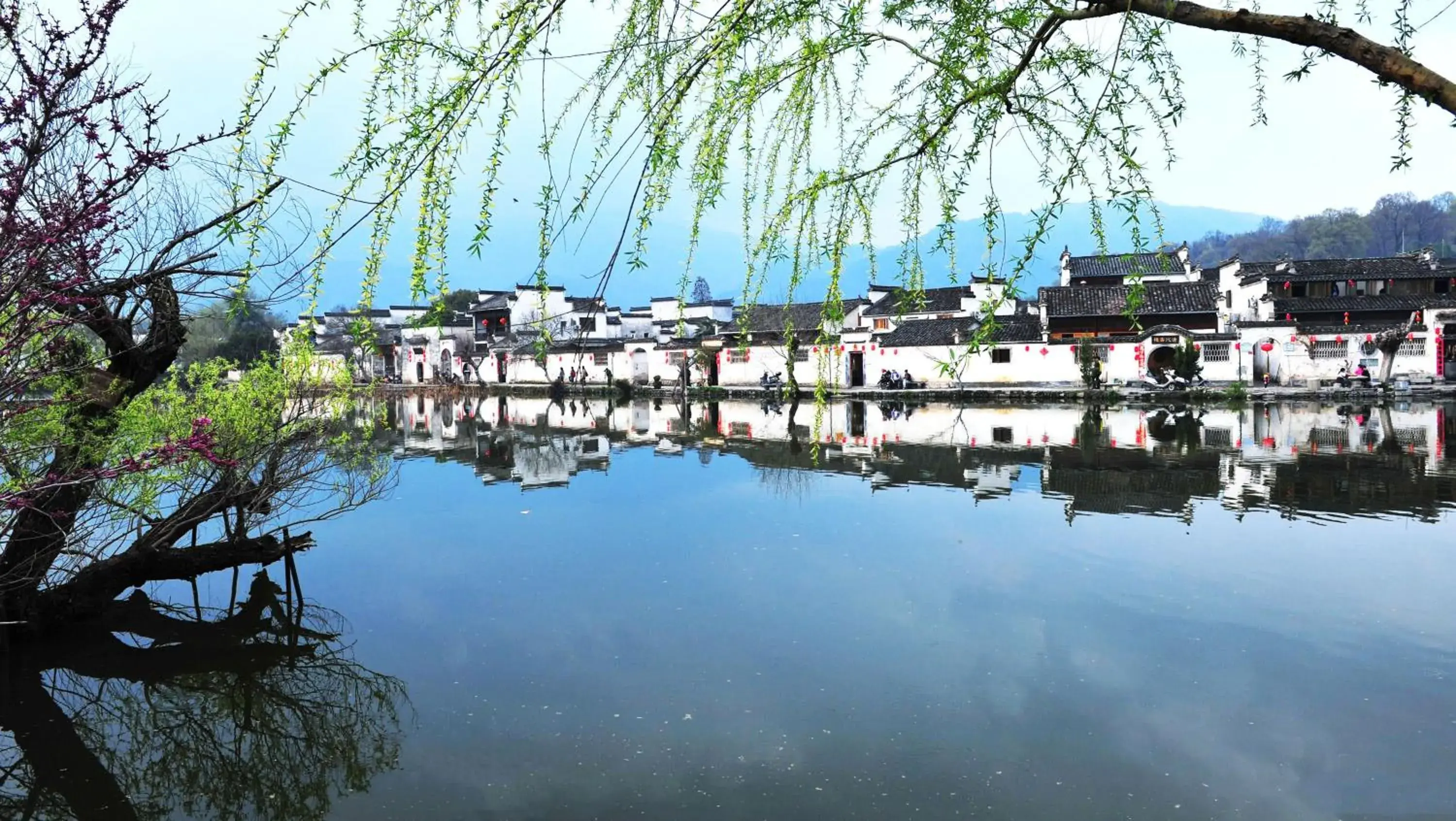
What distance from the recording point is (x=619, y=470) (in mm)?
18328

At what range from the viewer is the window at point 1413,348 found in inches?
1163

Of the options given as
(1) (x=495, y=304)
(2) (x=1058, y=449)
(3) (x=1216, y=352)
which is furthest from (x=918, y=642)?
(1) (x=495, y=304)

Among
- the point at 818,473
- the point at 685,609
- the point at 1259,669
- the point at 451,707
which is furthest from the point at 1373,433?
the point at 451,707

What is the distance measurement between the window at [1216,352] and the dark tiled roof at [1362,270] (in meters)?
5.94

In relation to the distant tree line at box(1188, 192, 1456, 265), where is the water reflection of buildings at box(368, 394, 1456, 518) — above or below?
below

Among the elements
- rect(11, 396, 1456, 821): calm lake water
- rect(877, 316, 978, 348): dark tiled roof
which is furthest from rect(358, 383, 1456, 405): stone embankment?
rect(11, 396, 1456, 821): calm lake water

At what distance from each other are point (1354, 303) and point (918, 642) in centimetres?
3329

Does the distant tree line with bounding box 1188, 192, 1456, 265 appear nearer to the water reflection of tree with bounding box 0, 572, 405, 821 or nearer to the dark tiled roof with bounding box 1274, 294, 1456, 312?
the dark tiled roof with bounding box 1274, 294, 1456, 312

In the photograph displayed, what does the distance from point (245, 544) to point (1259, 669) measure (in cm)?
977

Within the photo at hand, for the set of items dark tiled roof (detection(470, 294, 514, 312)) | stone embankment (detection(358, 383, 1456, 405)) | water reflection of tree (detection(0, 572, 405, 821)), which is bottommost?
water reflection of tree (detection(0, 572, 405, 821))

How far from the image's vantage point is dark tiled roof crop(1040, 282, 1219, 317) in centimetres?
3238

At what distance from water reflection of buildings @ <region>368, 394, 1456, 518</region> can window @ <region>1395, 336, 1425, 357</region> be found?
19.3 ft

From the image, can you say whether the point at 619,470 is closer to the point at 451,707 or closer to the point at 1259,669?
the point at 451,707

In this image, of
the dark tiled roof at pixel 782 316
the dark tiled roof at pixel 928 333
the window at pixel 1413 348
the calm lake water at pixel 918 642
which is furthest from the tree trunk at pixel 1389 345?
the dark tiled roof at pixel 782 316
